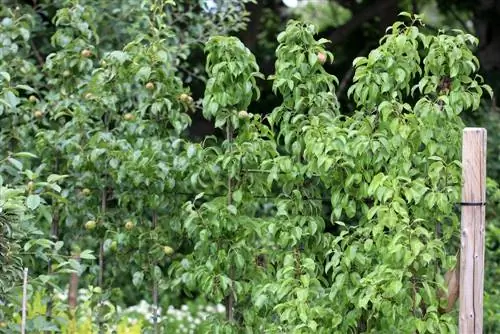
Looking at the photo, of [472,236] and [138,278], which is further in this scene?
[138,278]

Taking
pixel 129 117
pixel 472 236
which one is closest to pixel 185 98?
pixel 129 117

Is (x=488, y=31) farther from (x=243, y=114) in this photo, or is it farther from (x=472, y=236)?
(x=472, y=236)

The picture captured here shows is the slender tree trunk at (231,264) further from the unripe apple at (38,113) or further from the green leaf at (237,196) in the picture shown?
the unripe apple at (38,113)

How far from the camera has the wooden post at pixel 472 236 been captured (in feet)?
13.5

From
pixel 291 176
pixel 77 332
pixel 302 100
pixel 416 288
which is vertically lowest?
pixel 77 332

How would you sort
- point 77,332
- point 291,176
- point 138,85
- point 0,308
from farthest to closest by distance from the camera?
point 138,85 < point 77,332 < point 291,176 < point 0,308

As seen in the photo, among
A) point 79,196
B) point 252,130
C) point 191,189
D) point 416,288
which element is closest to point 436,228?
point 416,288

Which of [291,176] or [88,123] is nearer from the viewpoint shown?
[291,176]

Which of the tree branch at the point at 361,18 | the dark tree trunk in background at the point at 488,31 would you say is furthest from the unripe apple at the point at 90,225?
the dark tree trunk in background at the point at 488,31

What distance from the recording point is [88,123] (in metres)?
5.18

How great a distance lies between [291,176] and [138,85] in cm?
145

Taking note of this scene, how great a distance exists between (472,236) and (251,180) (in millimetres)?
1039

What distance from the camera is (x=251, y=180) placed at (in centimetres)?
466

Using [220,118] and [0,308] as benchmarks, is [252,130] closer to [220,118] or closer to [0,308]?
[220,118]
